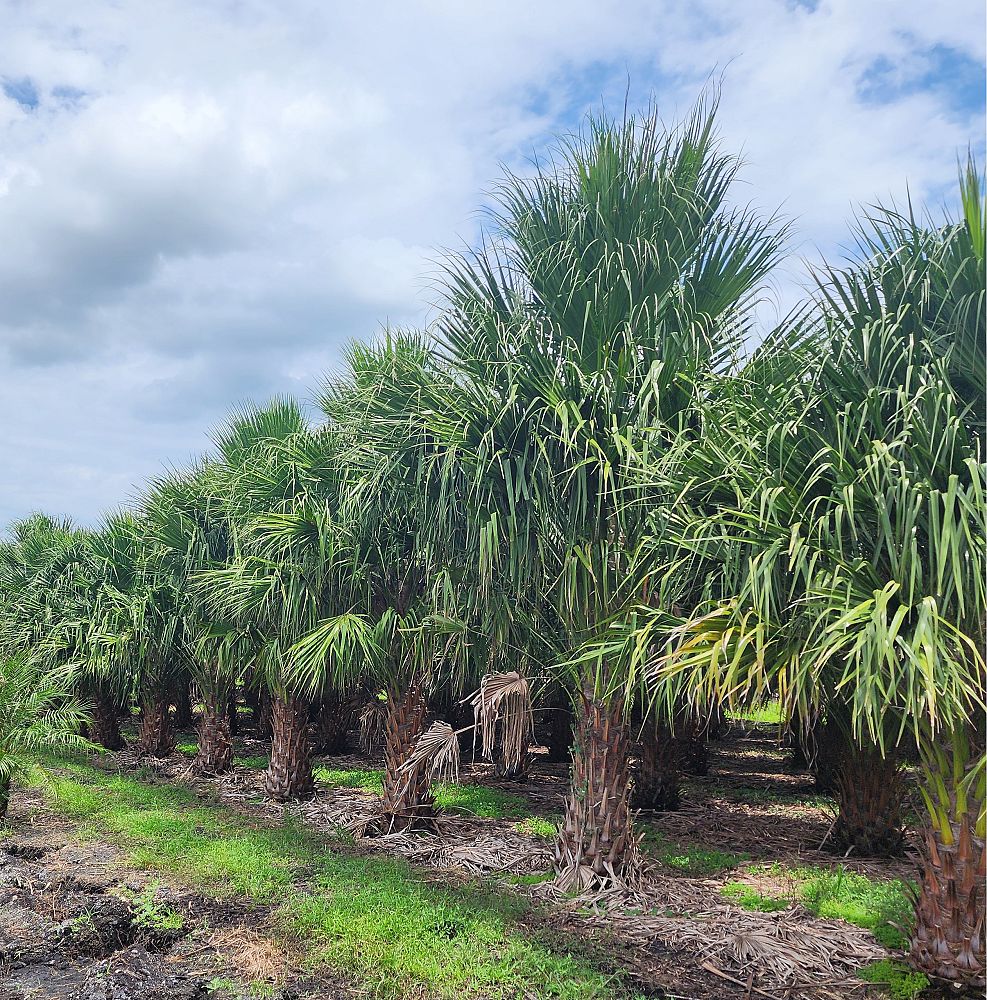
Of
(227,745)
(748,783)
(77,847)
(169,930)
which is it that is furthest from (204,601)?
(748,783)

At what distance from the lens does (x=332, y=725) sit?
17.8 meters

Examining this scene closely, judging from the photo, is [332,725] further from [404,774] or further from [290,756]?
[404,774]

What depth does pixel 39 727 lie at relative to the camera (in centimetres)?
1013

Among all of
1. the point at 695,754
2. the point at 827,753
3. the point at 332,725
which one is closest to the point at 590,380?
the point at 827,753

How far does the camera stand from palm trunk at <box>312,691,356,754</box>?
1756 centimetres

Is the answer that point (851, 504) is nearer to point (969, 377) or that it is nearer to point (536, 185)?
point (969, 377)

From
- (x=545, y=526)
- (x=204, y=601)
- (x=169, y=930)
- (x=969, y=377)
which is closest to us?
(x=969, y=377)

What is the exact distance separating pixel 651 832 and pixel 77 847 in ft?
22.6

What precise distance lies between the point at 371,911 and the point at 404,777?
2.91 m

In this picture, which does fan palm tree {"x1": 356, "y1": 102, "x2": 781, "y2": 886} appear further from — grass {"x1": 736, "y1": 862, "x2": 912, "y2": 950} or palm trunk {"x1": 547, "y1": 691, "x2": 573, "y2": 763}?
palm trunk {"x1": 547, "y1": 691, "x2": 573, "y2": 763}

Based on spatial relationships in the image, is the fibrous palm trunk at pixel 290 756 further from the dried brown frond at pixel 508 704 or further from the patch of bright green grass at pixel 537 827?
the dried brown frond at pixel 508 704

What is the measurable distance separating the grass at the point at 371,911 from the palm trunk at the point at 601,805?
727mm

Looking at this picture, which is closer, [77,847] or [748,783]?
[77,847]

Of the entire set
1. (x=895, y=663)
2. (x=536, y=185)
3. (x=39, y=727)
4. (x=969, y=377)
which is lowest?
(x=39, y=727)
